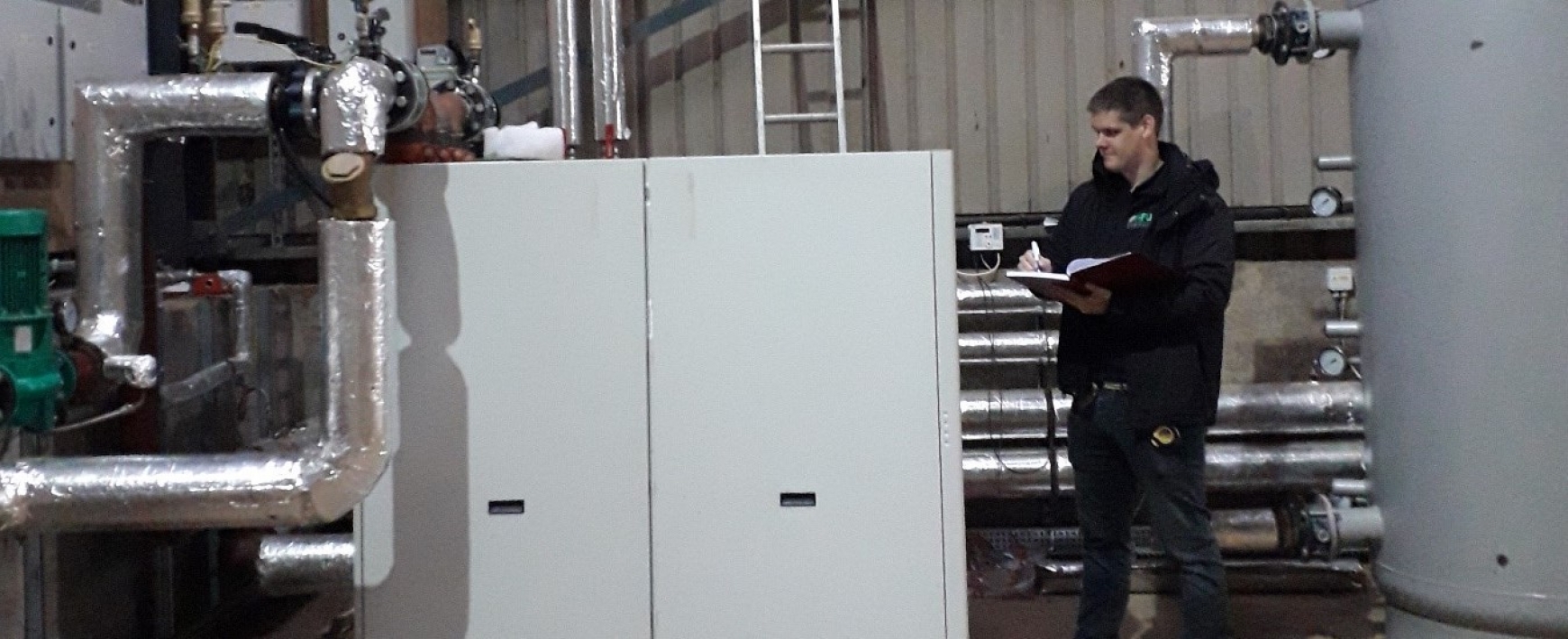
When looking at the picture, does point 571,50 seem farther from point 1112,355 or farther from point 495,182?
point 1112,355

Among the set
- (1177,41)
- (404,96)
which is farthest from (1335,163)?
(404,96)

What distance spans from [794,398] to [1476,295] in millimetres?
1379

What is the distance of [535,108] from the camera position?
12.5ft

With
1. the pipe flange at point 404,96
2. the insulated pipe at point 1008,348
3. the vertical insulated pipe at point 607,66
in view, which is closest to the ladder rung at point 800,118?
the vertical insulated pipe at point 607,66

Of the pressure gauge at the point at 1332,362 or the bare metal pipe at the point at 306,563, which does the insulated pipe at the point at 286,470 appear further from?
the pressure gauge at the point at 1332,362

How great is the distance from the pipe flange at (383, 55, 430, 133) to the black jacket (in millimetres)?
1335

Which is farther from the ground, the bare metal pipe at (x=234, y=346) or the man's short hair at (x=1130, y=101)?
the man's short hair at (x=1130, y=101)

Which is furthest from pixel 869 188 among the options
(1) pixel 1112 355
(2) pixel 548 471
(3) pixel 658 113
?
(3) pixel 658 113

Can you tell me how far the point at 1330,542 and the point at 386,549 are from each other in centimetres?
203

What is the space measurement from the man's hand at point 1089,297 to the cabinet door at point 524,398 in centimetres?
80

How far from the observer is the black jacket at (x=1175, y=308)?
240 centimetres

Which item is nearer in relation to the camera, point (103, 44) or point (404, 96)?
point (404, 96)

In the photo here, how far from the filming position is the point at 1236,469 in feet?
11.1

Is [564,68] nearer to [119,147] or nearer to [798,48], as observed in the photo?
[798,48]
